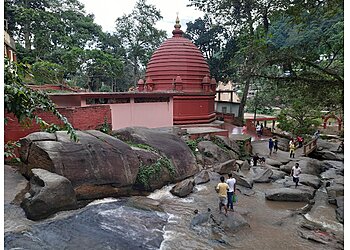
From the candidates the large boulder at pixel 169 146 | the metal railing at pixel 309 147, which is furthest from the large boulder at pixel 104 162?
the metal railing at pixel 309 147

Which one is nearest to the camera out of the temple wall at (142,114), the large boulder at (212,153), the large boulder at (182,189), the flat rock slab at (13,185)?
the flat rock slab at (13,185)

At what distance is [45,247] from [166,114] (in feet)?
41.7

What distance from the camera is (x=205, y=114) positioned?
71.8 ft

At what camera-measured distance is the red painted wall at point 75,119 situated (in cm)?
1174

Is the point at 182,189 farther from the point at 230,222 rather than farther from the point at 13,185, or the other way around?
the point at 13,185

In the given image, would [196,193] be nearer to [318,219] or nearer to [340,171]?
[318,219]

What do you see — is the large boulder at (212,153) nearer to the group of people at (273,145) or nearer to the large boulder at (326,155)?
the group of people at (273,145)

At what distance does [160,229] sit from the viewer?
8.55 meters

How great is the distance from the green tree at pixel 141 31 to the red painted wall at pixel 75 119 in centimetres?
1946

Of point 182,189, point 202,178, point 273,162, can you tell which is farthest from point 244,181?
point 273,162

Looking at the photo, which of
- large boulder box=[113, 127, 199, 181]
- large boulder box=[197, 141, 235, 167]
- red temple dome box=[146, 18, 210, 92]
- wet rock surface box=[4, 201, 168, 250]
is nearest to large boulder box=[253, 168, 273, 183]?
large boulder box=[197, 141, 235, 167]

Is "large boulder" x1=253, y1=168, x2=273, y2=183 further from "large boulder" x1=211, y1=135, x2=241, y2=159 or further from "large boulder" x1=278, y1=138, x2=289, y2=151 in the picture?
"large boulder" x1=278, y1=138, x2=289, y2=151

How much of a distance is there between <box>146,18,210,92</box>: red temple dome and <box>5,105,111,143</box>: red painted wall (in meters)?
8.25

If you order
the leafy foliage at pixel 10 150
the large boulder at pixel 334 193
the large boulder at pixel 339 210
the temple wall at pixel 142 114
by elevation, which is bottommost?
the large boulder at pixel 339 210
